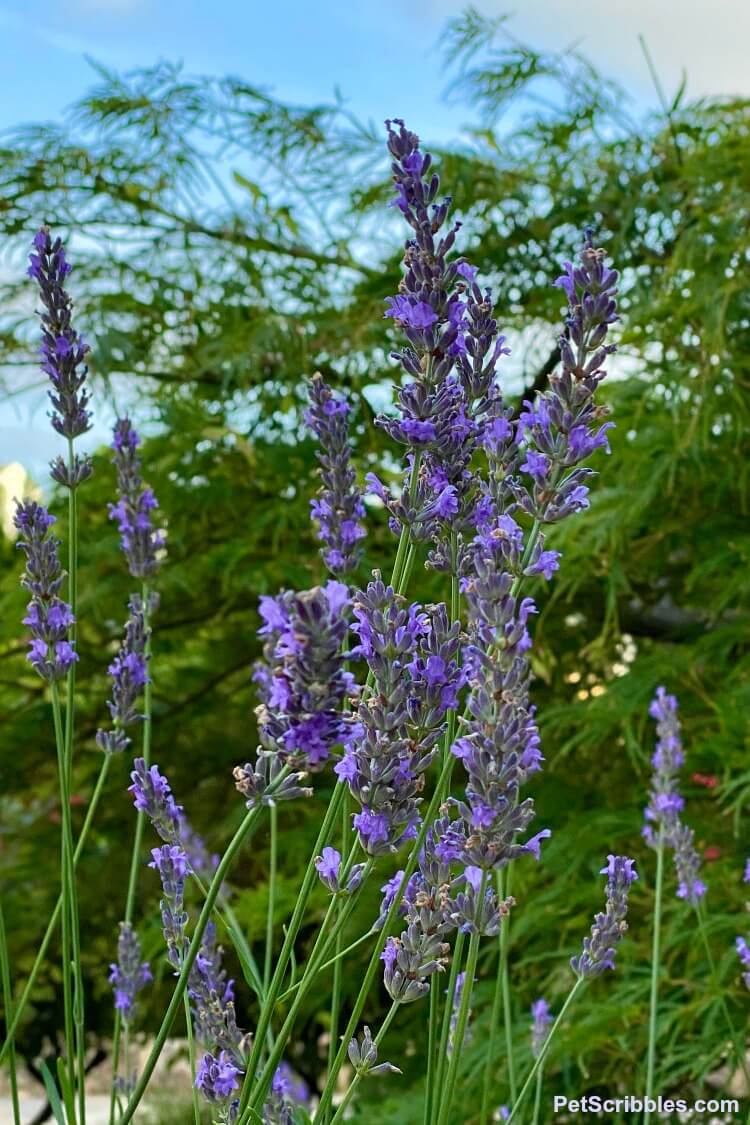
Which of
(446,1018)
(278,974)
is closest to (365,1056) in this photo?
(446,1018)

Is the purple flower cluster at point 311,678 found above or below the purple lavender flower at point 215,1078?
above

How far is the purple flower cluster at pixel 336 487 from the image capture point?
2.98 feet

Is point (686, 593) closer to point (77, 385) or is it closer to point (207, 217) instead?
point (207, 217)

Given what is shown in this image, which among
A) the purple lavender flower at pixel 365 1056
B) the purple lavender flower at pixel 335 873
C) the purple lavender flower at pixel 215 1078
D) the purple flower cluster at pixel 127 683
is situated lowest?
the purple lavender flower at pixel 215 1078

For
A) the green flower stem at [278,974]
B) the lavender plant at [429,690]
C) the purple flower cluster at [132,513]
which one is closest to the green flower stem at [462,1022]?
the lavender plant at [429,690]

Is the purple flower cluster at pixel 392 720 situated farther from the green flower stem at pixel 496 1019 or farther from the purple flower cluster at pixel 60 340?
the purple flower cluster at pixel 60 340

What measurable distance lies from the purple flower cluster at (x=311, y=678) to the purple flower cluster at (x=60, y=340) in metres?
0.51

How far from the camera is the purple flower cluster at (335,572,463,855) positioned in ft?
2.15

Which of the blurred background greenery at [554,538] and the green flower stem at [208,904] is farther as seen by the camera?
the blurred background greenery at [554,538]

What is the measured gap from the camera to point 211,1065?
85cm

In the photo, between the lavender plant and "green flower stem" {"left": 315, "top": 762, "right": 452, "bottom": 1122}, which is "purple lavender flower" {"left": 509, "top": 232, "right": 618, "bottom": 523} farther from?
"green flower stem" {"left": 315, "top": 762, "right": 452, "bottom": 1122}

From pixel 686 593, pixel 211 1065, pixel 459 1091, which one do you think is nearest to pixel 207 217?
pixel 686 593

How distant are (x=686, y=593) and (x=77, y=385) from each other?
1634 millimetres

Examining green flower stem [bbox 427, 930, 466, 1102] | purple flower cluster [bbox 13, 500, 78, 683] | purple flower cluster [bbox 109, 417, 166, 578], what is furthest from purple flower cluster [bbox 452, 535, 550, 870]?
purple flower cluster [bbox 109, 417, 166, 578]
